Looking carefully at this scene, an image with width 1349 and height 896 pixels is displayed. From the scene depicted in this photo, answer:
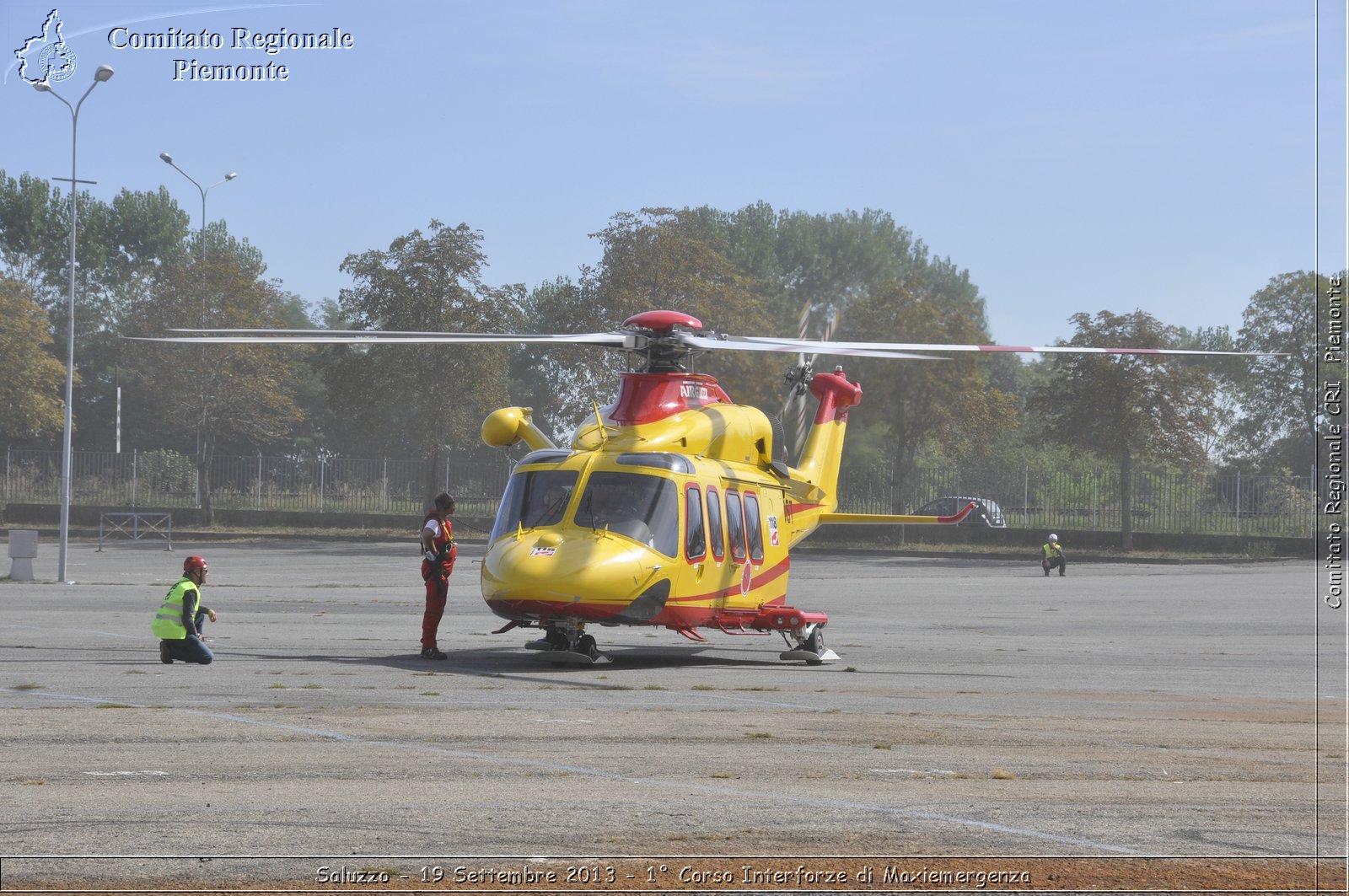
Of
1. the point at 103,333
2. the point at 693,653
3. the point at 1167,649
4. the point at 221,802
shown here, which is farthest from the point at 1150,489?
the point at 103,333

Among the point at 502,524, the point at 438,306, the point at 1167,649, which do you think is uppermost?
the point at 438,306

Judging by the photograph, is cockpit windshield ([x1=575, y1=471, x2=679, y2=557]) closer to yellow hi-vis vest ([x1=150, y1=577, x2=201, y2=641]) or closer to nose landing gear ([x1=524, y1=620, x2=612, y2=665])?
nose landing gear ([x1=524, y1=620, x2=612, y2=665])

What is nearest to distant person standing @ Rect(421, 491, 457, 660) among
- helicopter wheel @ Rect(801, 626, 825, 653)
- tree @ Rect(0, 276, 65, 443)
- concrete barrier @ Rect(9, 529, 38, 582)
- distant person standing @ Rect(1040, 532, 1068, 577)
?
helicopter wheel @ Rect(801, 626, 825, 653)

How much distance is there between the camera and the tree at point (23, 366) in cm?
5319

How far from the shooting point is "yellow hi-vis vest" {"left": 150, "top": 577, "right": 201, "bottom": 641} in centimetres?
1450

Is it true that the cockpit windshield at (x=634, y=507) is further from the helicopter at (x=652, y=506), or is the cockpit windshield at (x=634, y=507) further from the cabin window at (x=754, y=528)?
the cabin window at (x=754, y=528)

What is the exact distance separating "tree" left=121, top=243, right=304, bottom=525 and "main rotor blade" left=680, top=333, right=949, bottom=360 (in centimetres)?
3787

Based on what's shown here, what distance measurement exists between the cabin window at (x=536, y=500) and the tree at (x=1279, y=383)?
38.1 meters

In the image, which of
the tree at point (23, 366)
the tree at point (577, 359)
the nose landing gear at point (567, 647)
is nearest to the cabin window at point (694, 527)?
the nose landing gear at point (567, 647)

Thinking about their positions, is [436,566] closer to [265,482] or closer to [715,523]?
[715,523]

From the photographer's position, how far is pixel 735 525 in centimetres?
1688

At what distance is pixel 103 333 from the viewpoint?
69250 millimetres

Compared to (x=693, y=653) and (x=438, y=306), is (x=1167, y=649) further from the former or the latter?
(x=438, y=306)

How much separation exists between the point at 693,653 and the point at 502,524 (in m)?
3.95
